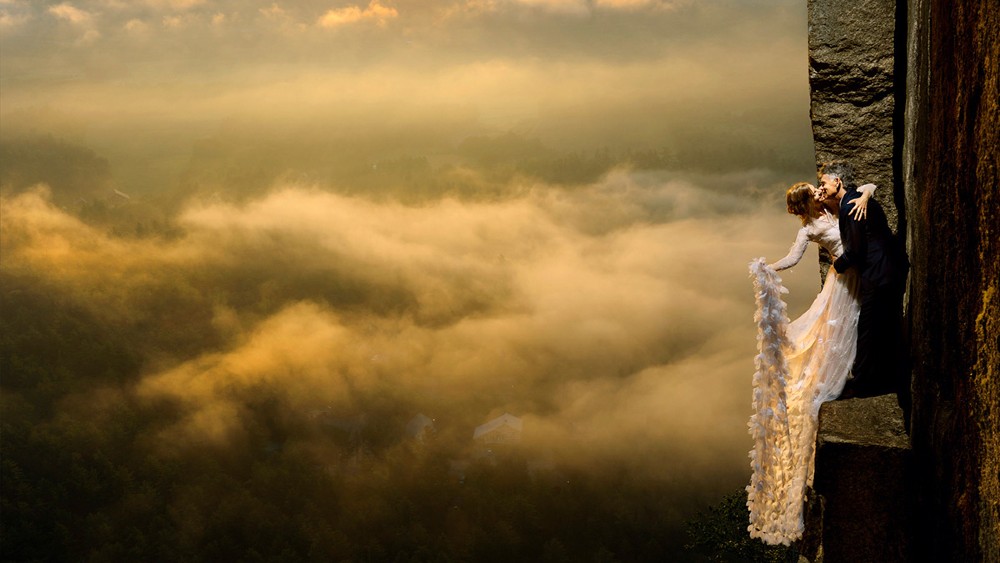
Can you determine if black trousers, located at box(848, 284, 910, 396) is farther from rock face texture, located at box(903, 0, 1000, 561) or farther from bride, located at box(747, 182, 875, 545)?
rock face texture, located at box(903, 0, 1000, 561)

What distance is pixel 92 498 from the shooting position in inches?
2069

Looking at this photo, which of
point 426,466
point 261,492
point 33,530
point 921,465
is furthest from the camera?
point 426,466

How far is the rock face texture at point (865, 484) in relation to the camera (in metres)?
7.03

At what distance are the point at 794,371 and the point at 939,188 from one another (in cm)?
287

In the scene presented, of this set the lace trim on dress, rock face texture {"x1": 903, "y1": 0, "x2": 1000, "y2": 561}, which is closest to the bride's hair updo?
the lace trim on dress

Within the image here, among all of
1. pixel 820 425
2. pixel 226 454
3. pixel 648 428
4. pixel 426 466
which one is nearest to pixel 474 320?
pixel 648 428

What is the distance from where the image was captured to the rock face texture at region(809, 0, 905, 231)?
8.67 m

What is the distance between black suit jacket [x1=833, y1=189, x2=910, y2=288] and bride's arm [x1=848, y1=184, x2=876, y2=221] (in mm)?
27

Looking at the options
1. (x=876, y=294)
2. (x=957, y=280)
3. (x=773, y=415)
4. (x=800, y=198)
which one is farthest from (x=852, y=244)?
(x=957, y=280)

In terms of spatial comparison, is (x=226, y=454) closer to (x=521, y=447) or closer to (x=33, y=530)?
(x=33, y=530)

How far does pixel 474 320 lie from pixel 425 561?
3699cm

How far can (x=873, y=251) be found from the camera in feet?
25.4

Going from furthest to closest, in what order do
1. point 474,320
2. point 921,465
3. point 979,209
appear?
point 474,320 → point 921,465 → point 979,209

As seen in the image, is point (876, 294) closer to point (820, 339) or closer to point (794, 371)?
point (820, 339)
